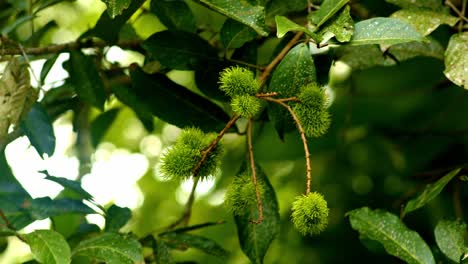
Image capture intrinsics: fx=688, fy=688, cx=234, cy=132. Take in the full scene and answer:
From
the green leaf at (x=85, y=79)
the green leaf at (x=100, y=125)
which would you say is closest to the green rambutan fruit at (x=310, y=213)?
the green leaf at (x=85, y=79)

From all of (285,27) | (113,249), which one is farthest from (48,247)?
(285,27)

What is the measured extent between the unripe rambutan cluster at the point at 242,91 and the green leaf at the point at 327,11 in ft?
0.44

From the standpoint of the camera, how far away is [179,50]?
1193 millimetres

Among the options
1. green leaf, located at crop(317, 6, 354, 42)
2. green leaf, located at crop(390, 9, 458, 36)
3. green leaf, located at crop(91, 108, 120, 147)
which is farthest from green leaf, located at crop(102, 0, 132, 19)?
green leaf, located at crop(91, 108, 120, 147)

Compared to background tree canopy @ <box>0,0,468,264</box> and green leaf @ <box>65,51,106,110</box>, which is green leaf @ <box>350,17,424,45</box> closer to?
background tree canopy @ <box>0,0,468,264</box>

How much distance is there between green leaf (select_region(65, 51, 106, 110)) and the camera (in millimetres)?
1380

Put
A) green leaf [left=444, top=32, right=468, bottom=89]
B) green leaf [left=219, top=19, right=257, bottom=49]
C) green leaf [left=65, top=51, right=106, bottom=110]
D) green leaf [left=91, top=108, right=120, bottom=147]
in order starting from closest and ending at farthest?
green leaf [left=444, top=32, right=468, bottom=89], green leaf [left=219, top=19, right=257, bottom=49], green leaf [left=65, top=51, right=106, bottom=110], green leaf [left=91, top=108, right=120, bottom=147]

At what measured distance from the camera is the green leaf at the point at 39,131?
4.07ft

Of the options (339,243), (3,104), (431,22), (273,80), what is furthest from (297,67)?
(339,243)

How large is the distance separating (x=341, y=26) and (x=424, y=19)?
231 mm

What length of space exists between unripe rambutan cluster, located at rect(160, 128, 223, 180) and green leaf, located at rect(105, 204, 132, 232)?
350mm

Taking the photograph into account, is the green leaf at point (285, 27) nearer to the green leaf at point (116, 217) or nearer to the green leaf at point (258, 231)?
the green leaf at point (258, 231)

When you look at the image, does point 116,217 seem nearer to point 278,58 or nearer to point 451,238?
point 278,58

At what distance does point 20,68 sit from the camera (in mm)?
1232
